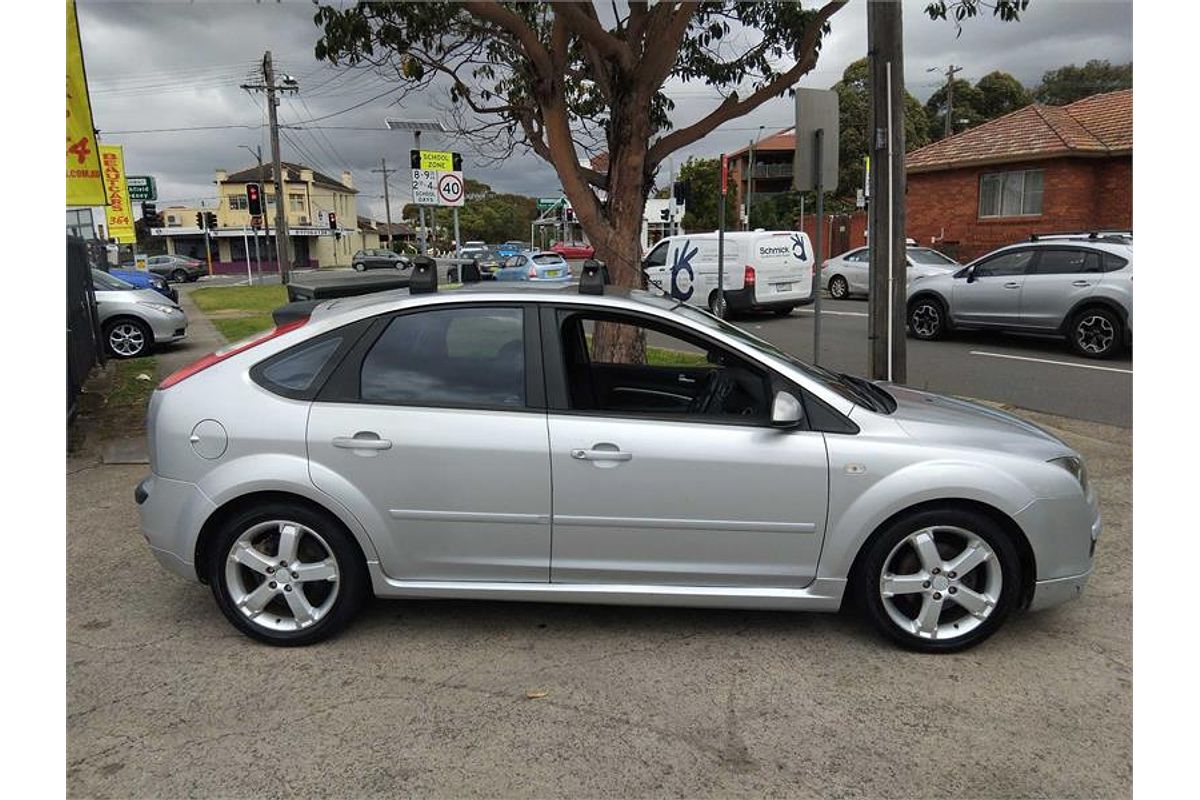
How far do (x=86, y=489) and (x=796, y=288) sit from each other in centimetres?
1316

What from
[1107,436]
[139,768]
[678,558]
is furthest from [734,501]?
[1107,436]

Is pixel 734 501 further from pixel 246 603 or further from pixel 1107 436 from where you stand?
pixel 1107 436

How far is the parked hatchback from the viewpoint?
1233 cm

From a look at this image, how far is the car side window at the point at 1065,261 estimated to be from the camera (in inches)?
446

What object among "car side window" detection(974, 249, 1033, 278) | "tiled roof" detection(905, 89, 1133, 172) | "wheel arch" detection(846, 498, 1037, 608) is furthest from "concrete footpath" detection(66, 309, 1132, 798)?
"tiled roof" detection(905, 89, 1133, 172)

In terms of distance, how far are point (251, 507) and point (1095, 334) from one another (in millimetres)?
11389

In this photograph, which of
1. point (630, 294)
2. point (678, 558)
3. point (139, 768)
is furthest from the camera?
point (630, 294)

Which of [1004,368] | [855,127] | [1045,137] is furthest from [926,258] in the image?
[855,127]

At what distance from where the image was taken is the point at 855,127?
1630 inches

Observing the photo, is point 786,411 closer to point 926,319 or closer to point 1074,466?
point 1074,466

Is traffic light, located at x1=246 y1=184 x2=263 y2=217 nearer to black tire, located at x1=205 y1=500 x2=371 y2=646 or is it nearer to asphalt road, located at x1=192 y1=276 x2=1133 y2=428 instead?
asphalt road, located at x1=192 y1=276 x2=1133 y2=428

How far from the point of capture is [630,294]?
13.0 ft

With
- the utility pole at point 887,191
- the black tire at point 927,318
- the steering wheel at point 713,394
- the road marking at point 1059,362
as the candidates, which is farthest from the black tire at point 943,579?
the black tire at point 927,318

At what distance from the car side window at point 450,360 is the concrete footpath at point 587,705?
1.09m
